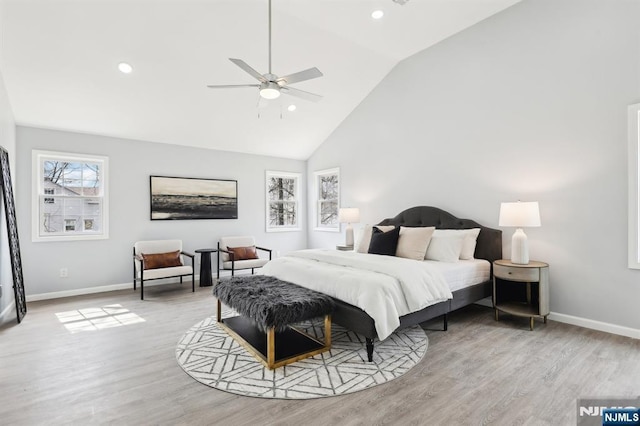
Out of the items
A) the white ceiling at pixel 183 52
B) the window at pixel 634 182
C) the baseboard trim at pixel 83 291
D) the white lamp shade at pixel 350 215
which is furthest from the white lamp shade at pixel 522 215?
the baseboard trim at pixel 83 291

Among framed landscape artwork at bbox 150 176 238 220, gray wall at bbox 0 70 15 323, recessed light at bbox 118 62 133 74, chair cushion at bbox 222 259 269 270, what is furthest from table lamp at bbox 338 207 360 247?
gray wall at bbox 0 70 15 323

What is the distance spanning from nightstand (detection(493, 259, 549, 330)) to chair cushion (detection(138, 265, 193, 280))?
447cm

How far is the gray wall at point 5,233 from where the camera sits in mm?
3930

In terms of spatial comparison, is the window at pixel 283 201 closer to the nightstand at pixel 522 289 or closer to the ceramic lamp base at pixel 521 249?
the nightstand at pixel 522 289

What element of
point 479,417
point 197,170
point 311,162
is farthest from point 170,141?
point 479,417

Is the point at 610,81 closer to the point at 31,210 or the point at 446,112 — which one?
the point at 446,112

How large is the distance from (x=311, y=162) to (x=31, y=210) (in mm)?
5048

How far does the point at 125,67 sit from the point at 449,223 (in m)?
4.81

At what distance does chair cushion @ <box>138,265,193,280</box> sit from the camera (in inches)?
196

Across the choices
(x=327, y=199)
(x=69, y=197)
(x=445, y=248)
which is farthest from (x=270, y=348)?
(x=327, y=199)

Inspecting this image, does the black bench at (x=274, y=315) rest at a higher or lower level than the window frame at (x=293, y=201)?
lower

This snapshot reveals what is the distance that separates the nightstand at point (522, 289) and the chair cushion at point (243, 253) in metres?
4.07

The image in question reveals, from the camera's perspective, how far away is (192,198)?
20.6ft

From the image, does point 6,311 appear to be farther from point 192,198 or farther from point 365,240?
point 365,240
